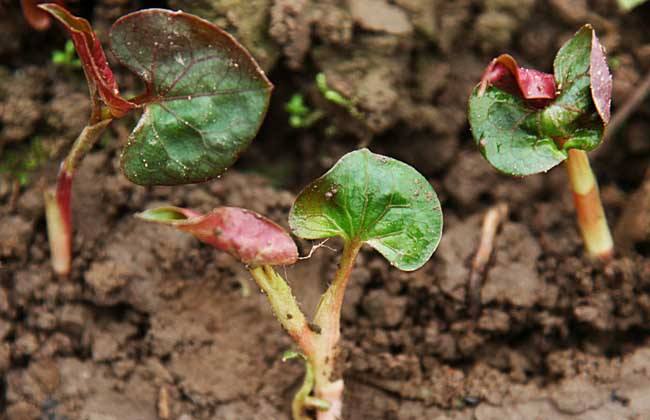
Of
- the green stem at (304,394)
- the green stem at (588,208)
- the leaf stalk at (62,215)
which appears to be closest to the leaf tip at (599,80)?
the green stem at (588,208)

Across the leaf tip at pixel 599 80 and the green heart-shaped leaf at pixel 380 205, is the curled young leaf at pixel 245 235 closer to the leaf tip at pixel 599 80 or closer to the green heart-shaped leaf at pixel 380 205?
the green heart-shaped leaf at pixel 380 205

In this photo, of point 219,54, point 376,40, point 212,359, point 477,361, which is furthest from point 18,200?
point 477,361

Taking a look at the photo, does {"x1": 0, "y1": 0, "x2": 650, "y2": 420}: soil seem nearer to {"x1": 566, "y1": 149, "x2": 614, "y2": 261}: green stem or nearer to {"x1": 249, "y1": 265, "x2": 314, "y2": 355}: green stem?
{"x1": 566, "y1": 149, "x2": 614, "y2": 261}: green stem

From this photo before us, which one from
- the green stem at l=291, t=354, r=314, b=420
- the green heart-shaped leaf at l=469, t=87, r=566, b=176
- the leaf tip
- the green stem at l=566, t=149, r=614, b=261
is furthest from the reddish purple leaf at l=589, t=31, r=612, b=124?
the green stem at l=291, t=354, r=314, b=420

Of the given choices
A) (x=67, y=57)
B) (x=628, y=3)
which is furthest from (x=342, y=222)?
(x=628, y=3)

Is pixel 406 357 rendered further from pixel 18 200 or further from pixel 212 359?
pixel 18 200

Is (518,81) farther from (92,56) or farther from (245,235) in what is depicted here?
(92,56)

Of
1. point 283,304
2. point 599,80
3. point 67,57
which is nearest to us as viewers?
point 599,80
